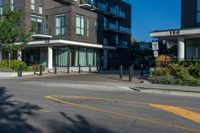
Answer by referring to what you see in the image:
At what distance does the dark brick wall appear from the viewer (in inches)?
1274

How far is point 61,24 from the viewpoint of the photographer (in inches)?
1837

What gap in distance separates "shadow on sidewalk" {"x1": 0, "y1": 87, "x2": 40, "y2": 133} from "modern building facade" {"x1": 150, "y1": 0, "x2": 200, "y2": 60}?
766 inches

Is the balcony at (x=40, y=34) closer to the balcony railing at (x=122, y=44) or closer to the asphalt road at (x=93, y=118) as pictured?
the balcony railing at (x=122, y=44)

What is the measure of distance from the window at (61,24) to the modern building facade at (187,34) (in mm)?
17748

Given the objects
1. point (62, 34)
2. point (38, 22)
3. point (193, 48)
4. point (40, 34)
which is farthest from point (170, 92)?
point (38, 22)

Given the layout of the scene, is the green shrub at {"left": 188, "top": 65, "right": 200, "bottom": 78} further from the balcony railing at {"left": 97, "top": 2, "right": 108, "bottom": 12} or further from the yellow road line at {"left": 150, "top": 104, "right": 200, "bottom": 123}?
the balcony railing at {"left": 97, "top": 2, "right": 108, "bottom": 12}

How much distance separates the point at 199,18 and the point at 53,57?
72.5 ft

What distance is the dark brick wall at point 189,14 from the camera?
32366 millimetres

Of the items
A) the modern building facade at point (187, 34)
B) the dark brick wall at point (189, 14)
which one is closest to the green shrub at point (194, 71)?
the modern building facade at point (187, 34)

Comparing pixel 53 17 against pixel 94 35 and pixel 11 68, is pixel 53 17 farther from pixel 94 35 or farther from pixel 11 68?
pixel 11 68

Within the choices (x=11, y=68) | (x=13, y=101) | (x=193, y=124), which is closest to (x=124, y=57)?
(x=11, y=68)

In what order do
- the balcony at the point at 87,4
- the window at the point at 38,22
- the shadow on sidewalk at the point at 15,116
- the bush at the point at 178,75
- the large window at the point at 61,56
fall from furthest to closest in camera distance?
the balcony at the point at 87,4
the window at the point at 38,22
the large window at the point at 61,56
the bush at the point at 178,75
the shadow on sidewalk at the point at 15,116

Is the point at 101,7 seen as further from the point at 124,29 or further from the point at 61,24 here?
the point at 61,24

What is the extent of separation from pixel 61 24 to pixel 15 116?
3722cm
